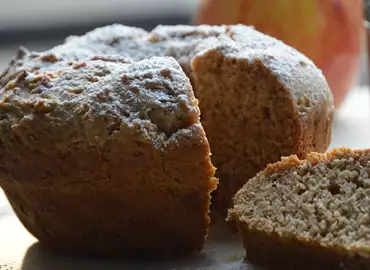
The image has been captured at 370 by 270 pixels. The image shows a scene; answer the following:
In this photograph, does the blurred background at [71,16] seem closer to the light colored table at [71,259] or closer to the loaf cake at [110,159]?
the light colored table at [71,259]

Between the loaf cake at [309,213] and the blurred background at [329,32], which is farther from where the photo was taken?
the blurred background at [329,32]

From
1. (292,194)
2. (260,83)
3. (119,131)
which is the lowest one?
(292,194)

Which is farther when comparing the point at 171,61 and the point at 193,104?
the point at 171,61

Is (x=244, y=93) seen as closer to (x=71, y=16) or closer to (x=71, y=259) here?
(x=71, y=259)

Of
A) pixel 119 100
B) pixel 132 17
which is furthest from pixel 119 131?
pixel 132 17

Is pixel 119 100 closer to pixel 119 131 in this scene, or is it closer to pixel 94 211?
pixel 119 131

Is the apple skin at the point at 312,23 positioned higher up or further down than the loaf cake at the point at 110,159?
higher up

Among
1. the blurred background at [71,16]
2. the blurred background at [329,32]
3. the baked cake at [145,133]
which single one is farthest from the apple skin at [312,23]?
the blurred background at [71,16]
